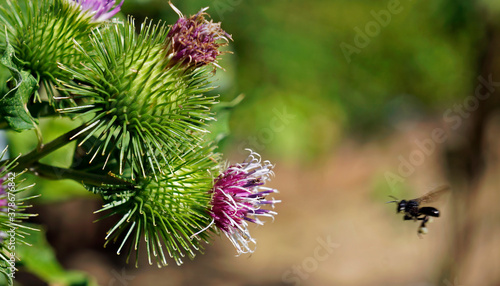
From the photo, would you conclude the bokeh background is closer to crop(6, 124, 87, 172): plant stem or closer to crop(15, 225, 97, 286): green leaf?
crop(15, 225, 97, 286): green leaf

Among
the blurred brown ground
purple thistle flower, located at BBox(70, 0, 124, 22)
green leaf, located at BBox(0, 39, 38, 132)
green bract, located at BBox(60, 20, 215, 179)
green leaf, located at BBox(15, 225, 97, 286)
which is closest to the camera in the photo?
green leaf, located at BBox(0, 39, 38, 132)

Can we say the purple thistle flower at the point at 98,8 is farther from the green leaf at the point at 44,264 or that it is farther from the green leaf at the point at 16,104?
the green leaf at the point at 44,264

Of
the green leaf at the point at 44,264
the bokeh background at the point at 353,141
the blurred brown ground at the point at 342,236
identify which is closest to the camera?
the green leaf at the point at 44,264

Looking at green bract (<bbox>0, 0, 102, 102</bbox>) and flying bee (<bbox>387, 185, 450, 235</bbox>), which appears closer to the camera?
green bract (<bbox>0, 0, 102, 102</bbox>)

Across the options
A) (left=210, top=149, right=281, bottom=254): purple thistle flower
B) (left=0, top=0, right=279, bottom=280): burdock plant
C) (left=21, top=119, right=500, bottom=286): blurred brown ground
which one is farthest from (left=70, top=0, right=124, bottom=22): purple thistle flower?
(left=21, top=119, right=500, bottom=286): blurred brown ground

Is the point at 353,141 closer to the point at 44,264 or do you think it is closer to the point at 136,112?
the point at 44,264

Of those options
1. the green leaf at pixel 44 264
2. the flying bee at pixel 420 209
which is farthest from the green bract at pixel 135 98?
the flying bee at pixel 420 209
